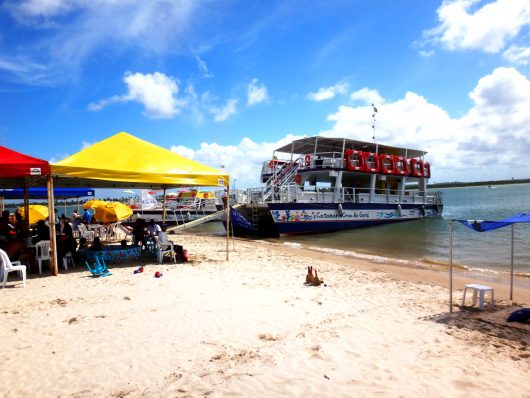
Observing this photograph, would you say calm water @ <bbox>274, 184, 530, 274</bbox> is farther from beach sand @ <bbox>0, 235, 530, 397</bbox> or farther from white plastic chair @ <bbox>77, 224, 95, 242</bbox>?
white plastic chair @ <bbox>77, 224, 95, 242</bbox>

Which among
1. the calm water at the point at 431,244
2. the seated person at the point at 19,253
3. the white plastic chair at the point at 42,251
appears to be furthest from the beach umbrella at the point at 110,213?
the calm water at the point at 431,244

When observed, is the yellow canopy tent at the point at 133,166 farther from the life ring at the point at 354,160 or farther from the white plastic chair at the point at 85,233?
the life ring at the point at 354,160

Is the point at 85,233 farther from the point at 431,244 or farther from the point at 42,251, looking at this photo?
the point at 431,244

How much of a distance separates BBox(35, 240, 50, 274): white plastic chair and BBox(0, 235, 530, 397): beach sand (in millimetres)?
1137

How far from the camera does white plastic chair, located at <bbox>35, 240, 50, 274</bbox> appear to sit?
9.04 metres

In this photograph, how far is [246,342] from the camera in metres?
4.74

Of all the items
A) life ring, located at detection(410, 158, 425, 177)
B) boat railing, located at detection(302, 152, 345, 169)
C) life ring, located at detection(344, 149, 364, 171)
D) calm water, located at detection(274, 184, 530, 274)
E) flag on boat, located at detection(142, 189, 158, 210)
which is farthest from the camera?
flag on boat, located at detection(142, 189, 158, 210)

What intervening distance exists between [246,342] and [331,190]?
66.9ft

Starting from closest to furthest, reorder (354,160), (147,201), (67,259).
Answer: (67,259), (354,160), (147,201)

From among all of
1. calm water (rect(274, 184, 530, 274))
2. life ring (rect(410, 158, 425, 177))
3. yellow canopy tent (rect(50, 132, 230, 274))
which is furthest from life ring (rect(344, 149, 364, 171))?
yellow canopy tent (rect(50, 132, 230, 274))

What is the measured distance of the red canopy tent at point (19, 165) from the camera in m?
8.08

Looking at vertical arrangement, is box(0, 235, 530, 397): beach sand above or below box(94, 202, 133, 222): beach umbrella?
below

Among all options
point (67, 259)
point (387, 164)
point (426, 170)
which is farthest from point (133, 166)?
point (426, 170)

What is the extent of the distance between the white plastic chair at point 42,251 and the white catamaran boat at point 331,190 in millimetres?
8236
